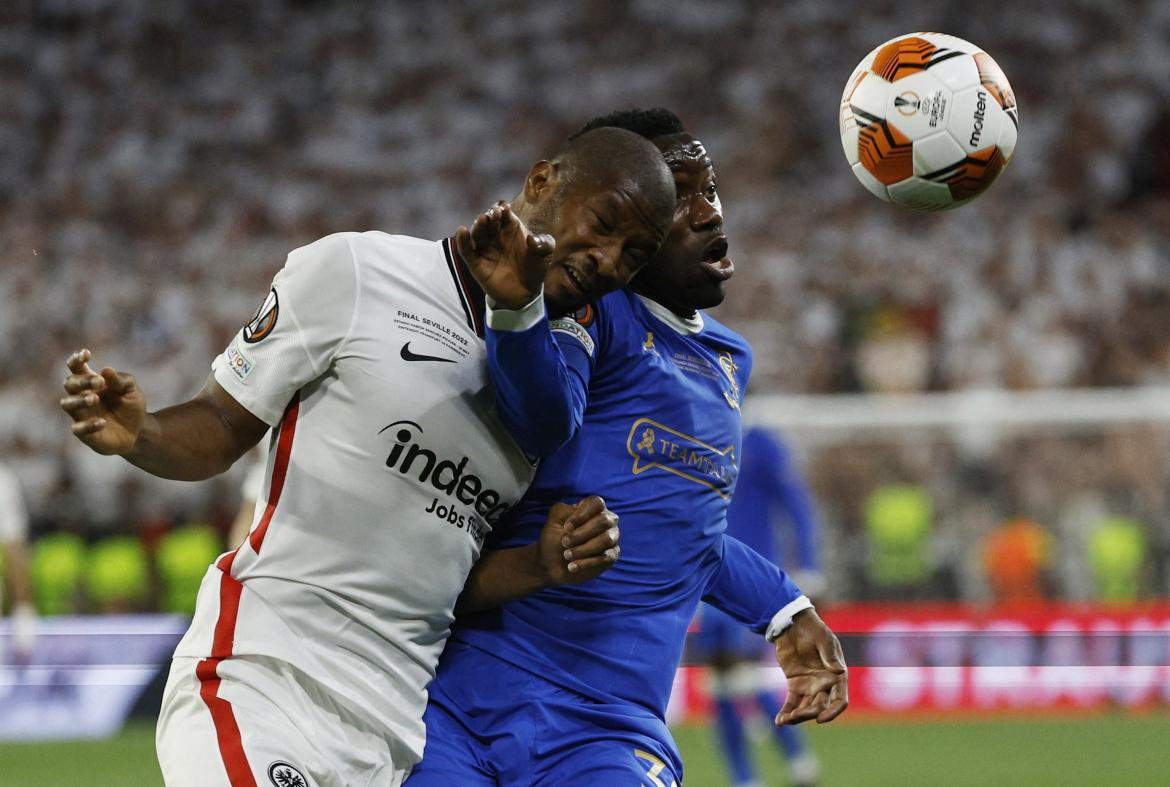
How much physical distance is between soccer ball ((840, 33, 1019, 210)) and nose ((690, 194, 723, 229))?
80cm

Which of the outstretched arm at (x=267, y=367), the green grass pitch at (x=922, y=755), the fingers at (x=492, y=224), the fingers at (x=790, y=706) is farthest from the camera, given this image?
the green grass pitch at (x=922, y=755)

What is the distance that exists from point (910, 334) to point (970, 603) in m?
2.67

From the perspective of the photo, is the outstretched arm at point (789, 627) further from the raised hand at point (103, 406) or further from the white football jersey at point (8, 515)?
the white football jersey at point (8, 515)

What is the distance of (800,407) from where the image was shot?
13.3 meters

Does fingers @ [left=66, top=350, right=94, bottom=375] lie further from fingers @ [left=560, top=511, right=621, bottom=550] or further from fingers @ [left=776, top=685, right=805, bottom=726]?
fingers @ [left=776, top=685, right=805, bottom=726]

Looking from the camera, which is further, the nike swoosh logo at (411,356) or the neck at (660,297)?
the neck at (660,297)

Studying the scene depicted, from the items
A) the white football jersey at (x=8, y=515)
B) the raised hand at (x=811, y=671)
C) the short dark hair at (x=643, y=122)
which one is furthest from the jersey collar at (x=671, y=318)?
the white football jersey at (x=8, y=515)

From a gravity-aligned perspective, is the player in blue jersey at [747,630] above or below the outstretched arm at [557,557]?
below

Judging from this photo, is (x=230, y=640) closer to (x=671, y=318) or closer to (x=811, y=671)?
(x=671, y=318)

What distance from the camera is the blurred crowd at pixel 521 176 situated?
14.2 meters

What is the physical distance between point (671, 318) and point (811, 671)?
0.87 metres

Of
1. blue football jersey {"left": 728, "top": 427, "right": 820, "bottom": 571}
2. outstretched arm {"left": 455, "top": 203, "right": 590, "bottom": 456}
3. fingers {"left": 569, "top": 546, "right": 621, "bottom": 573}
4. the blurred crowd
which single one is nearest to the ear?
outstretched arm {"left": 455, "top": 203, "right": 590, "bottom": 456}

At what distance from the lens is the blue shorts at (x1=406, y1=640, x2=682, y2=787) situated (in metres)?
3.24

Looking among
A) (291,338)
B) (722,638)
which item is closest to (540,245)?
(291,338)
